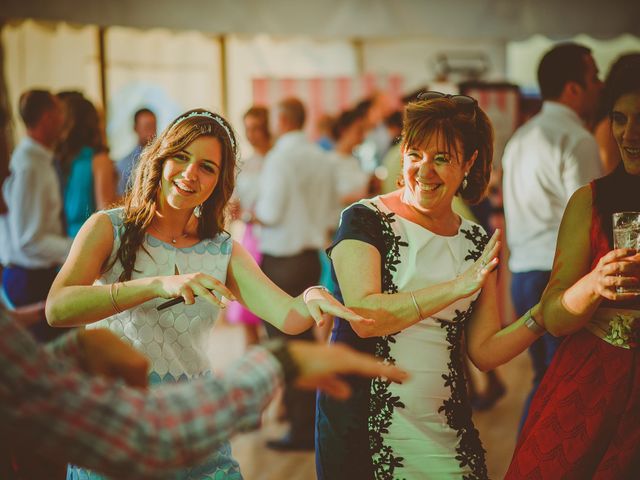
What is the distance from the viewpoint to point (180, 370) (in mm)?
1977

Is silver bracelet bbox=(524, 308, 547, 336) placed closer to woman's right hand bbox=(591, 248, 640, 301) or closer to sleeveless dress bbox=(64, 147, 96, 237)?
woman's right hand bbox=(591, 248, 640, 301)

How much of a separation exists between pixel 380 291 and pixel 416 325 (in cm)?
14

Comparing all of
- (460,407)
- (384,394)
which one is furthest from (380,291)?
(460,407)

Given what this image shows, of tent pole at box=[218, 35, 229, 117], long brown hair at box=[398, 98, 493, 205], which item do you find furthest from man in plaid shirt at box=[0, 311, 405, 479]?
tent pole at box=[218, 35, 229, 117]

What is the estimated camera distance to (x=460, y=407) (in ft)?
6.49

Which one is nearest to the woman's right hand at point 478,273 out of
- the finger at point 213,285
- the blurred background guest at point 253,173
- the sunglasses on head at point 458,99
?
the sunglasses on head at point 458,99

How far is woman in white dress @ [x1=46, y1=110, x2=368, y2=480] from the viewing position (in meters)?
1.87

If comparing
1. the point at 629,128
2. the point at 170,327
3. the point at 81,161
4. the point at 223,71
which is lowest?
the point at 170,327

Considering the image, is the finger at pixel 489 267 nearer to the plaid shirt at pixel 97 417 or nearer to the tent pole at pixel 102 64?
the plaid shirt at pixel 97 417

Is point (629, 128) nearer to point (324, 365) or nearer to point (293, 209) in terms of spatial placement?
point (324, 365)

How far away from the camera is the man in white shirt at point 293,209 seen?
470cm

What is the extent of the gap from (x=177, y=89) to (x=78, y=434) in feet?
23.5

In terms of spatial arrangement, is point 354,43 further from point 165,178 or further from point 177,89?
point 165,178

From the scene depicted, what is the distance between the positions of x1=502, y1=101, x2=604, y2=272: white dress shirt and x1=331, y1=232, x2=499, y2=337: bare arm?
165cm
